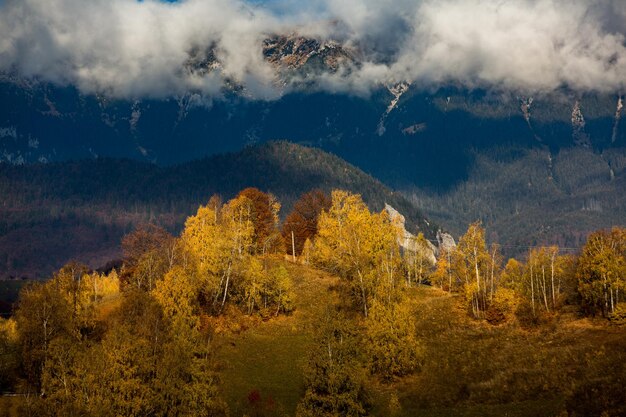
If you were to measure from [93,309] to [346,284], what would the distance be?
35097 millimetres

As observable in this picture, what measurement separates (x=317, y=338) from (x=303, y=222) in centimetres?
7768

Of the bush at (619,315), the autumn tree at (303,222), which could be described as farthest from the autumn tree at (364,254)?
the autumn tree at (303,222)

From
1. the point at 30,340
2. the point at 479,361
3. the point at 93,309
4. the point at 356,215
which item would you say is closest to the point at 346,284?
the point at 356,215

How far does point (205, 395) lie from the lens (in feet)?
188

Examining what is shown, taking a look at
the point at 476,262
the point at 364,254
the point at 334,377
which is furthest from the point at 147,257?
the point at 476,262

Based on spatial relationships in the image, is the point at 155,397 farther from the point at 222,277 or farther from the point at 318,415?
the point at 222,277

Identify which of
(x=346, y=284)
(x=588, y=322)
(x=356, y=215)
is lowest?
(x=588, y=322)

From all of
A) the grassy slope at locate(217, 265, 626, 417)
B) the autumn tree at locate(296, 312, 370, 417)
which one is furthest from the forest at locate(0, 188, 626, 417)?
the grassy slope at locate(217, 265, 626, 417)

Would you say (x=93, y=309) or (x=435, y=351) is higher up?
(x=93, y=309)

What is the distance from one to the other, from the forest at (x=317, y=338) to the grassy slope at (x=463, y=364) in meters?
0.25

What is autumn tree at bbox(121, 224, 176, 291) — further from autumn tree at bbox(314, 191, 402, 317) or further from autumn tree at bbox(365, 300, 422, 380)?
autumn tree at bbox(365, 300, 422, 380)

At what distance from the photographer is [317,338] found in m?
57.5

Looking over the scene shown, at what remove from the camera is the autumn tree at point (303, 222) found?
134 metres

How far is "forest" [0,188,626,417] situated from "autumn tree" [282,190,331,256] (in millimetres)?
23542
